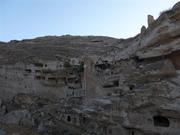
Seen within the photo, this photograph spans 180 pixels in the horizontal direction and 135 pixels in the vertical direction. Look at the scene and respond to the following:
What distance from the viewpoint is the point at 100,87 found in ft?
79.0

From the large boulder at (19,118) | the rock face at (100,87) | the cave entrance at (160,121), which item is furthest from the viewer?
the large boulder at (19,118)

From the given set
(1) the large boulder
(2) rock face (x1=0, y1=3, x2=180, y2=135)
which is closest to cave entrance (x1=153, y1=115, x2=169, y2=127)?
(2) rock face (x1=0, y1=3, x2=180, y2=135)

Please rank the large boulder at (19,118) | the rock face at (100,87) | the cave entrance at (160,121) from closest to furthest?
the cave entrance at (160,121) → the rock face at (100,87) → the large boulder at (19,118)

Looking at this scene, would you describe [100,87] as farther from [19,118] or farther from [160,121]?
[19,118]

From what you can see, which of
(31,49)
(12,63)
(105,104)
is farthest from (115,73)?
(31,49)

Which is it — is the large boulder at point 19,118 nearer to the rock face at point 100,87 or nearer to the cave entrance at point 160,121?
the rock face at point 100,87

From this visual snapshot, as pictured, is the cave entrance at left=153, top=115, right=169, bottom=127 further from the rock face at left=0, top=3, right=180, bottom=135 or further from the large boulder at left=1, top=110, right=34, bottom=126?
the large boulder at left=1, top=110, right=34, bottom=126

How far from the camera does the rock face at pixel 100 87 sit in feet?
58.0

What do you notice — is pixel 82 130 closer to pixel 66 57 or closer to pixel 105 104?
pixel 105 104

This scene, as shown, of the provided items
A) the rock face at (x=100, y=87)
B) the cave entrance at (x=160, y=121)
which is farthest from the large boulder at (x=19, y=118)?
the cave entrance at (x=160, y=121)

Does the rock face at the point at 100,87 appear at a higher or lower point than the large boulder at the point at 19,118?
higher

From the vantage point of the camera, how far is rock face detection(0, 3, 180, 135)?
17672 mm

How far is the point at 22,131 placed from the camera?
68.1ft

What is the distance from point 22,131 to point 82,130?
4.69 meters
